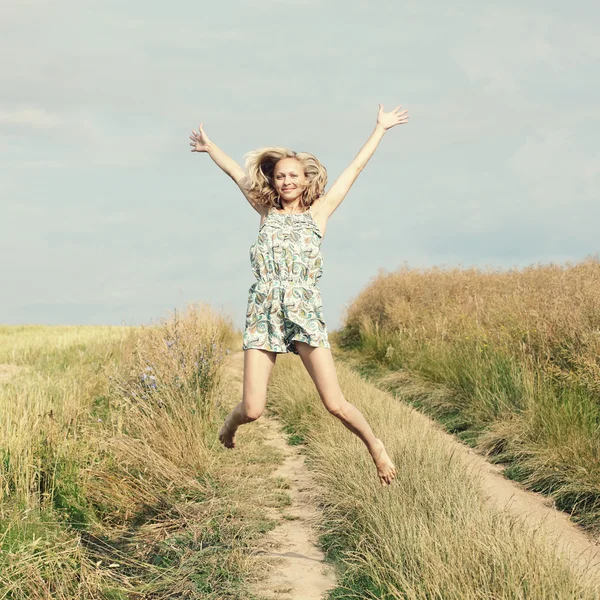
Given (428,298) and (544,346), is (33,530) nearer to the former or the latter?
(544,346)

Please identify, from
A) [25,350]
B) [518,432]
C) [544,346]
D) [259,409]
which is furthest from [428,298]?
[259,409]

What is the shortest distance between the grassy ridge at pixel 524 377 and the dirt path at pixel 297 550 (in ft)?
7.32

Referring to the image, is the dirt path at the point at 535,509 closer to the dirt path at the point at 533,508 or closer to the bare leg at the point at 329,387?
the dirt path at the point at 533,508

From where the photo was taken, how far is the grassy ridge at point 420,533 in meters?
3.35

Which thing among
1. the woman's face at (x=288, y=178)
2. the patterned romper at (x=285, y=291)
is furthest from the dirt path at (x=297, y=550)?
the woman's face at (x=288, y=178)

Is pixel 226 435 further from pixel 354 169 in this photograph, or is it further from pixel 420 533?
pixel 354 169

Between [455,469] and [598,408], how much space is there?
8.94 ft

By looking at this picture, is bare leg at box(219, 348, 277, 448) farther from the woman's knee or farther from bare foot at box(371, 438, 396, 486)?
bare foot at box(371, 438, 396, 486)

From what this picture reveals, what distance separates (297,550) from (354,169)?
9.17ft

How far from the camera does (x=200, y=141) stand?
215 inches

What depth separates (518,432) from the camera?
7.45 m

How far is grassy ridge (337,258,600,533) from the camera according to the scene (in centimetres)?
640

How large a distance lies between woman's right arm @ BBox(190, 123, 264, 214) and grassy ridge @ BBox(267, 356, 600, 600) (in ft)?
7.45

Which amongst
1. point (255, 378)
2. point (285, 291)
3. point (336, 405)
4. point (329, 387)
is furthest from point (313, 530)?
point (285, 291)
